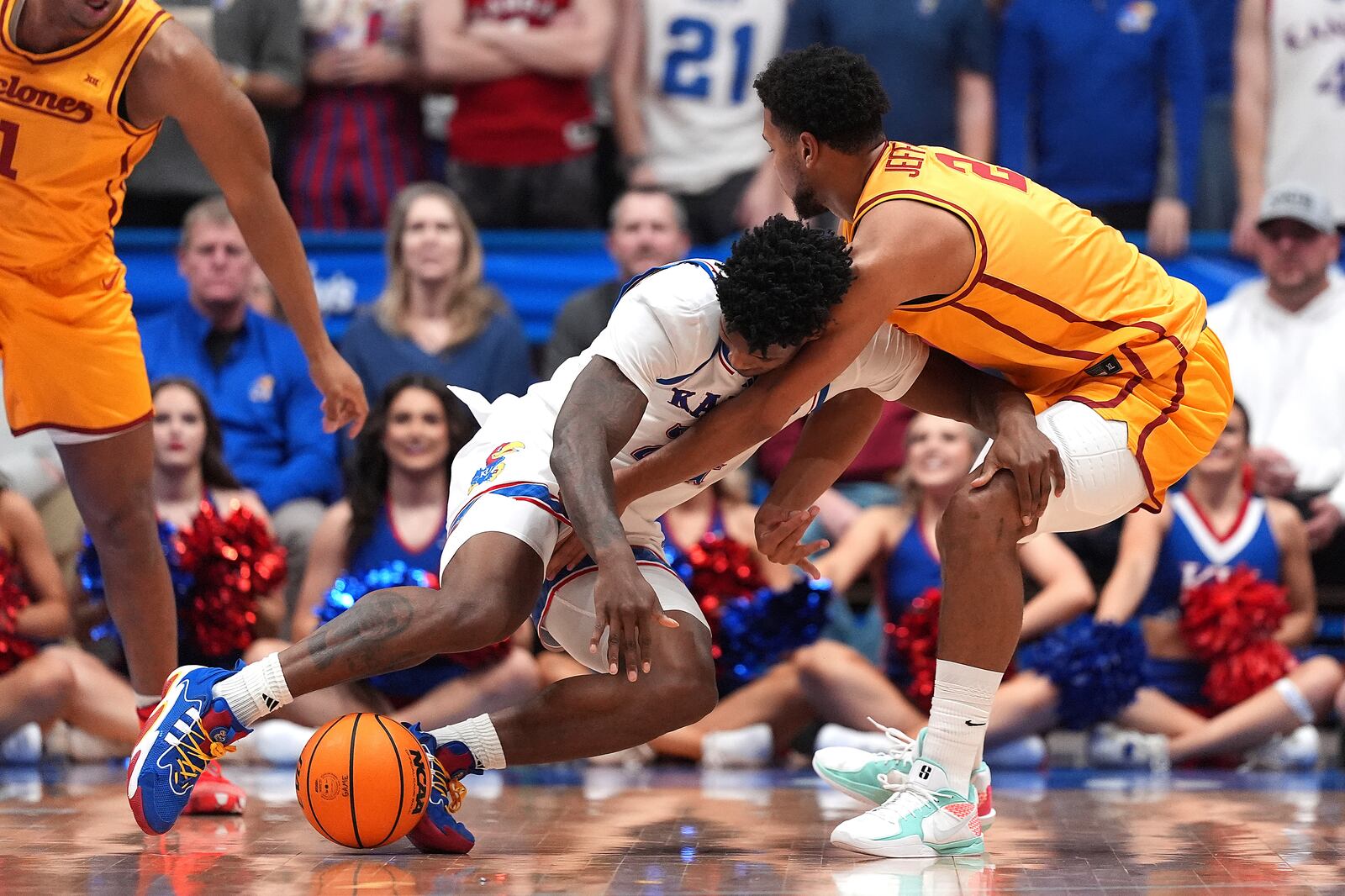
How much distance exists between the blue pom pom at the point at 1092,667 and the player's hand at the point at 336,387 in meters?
2.71

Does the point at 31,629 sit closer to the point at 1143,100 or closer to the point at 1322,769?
the point at 1322,769

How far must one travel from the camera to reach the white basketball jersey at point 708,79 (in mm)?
7629

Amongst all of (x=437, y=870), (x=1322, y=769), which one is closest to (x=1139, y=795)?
(x=1322, y=769)

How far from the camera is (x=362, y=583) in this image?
18.5ft

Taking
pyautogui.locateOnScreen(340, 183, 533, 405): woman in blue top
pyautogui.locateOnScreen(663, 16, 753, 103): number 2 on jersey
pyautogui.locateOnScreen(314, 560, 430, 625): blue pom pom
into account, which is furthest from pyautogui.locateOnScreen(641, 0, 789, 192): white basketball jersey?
pyautogui.locateOnScreen(314, 560, 430, 625): blue pom pom

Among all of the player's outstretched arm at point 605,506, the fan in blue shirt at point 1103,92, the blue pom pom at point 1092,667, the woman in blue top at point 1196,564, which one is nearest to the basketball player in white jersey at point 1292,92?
the fan in blue shirt at point 1103,92

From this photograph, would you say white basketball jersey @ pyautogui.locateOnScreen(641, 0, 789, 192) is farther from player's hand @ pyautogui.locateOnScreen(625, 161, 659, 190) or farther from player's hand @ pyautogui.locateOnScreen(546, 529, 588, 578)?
player's hand @ pyautogui.locateOnScreen(546, 529, 588, 578)

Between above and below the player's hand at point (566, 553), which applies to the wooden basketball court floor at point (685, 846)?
below

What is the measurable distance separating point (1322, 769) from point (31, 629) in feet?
14.5

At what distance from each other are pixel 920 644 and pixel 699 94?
2.95 metres

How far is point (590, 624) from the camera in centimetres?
387

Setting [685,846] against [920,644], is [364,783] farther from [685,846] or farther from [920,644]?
[920,644]

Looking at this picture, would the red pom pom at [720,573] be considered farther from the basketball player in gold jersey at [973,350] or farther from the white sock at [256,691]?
the white sock at [256,691]

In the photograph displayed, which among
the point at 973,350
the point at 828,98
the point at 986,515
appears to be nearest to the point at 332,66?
the point at 828,98
